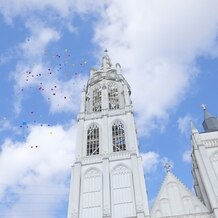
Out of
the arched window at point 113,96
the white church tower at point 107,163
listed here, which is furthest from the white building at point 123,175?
the arched window at point 113,96

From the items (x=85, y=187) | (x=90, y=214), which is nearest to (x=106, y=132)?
(x=85, y=187)

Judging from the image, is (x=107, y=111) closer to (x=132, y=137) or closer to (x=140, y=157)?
(x=132, y=137)

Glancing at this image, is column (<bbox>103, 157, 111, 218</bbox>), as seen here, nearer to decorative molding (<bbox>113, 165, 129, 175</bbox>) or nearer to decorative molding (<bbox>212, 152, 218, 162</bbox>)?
decorative molding (<bbox>113, 165, 129, 175</bbox>)

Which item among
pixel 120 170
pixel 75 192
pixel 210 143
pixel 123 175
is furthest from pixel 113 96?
pixel 75 192

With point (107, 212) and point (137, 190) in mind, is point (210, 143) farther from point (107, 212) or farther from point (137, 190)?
point (107, 212)

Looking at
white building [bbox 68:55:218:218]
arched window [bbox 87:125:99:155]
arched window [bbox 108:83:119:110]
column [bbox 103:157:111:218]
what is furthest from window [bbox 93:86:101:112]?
column [bbox 103:157:111:218]

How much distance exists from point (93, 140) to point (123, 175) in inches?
261

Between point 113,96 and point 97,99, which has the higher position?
point 113,96

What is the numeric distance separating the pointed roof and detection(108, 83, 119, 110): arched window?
1445 centimetres

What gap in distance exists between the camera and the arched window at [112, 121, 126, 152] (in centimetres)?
3853

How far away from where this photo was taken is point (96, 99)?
47.8 meters

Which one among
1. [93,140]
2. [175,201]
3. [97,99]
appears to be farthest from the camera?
[97,99]

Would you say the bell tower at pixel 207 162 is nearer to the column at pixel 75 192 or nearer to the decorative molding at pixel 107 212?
the decorative molding at pixel 107 212

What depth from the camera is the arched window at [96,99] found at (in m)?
45.8
